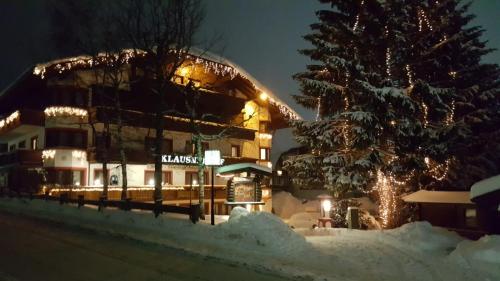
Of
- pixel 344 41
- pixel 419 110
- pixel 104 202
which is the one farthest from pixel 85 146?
pixel 419 110

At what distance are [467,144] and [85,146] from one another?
87.8 feet

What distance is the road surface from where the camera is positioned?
923cm

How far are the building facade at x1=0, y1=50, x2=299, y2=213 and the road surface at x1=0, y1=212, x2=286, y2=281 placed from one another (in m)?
15.4

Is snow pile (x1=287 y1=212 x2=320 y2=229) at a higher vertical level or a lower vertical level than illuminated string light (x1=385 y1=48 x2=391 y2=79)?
lower

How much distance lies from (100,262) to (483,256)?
9.90 m

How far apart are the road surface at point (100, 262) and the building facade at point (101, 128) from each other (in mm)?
15369

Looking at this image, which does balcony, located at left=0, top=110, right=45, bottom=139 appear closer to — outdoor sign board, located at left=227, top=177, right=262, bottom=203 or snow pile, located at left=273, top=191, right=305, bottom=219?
outdoor sign board, located at left=227, top=177, right=262, bottom=203

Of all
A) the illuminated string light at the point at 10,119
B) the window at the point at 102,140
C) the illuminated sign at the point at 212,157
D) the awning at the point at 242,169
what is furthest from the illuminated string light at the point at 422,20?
the illuminated string light at the point at 10,119

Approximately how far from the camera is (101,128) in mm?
34250

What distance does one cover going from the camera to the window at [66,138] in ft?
108

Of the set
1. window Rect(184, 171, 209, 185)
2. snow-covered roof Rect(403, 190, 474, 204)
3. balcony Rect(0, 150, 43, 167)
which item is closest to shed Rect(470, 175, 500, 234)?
snow-covered roof Rect(403, 190, 474, 204)

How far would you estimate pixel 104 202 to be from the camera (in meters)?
23.2

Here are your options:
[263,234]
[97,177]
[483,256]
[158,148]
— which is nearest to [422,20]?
[483,256]

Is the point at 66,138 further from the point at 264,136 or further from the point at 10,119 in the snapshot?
the point at 264,136
